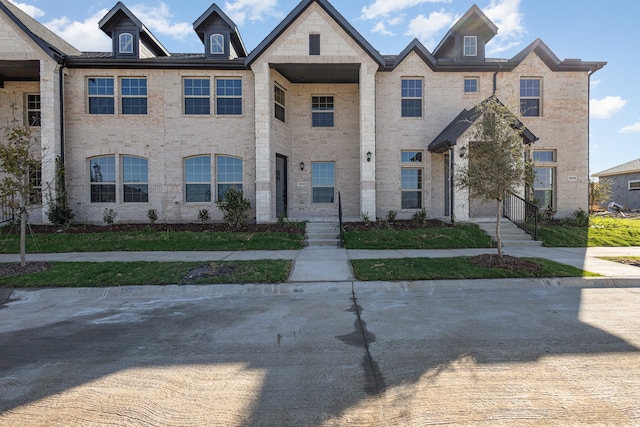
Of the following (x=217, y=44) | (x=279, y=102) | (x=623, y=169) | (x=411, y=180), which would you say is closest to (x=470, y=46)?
(x=411, y=180)

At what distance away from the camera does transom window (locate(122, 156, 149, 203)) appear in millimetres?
15625

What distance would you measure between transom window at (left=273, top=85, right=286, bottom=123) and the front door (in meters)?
1.84

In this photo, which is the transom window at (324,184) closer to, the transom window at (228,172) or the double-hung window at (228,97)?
the transom window at (228,172)

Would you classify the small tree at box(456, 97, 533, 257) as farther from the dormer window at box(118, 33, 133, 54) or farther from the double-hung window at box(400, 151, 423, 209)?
the dormer window at box(118, 33, 133, 54)

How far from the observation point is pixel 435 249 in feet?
36.7

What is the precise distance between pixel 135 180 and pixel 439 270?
13.7m

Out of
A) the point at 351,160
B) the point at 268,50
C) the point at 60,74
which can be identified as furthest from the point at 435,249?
the point at 60,74

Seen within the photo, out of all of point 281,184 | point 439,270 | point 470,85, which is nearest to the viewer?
point 439,270

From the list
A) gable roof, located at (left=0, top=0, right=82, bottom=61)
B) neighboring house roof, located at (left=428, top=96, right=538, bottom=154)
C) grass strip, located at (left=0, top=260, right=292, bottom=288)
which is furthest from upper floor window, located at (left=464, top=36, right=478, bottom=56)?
gable roof, located at (left=0, top=0, right=82, bottom=61)

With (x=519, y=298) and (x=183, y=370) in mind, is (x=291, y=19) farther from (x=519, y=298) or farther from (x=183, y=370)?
(x=183, y=370)

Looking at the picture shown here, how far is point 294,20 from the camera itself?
47.4ft

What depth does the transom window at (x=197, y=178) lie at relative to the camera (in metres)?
15.7

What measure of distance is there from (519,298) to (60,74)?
18.7m

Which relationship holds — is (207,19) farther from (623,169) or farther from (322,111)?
(623,169)
